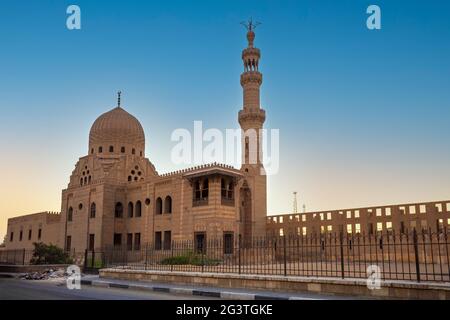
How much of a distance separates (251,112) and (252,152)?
12.2 ft

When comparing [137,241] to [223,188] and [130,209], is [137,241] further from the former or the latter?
[223,188]

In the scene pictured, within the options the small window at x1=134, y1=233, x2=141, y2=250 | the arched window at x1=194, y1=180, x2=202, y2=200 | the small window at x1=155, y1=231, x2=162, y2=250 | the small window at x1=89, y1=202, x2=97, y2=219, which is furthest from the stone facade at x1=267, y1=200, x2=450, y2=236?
the small window at x1=89, y1=202, x2=97, y2=219

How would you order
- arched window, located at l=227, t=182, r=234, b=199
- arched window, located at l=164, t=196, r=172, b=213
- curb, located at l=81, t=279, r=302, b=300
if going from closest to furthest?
curb, located at l=81, t=279, r=302, b=300 < arched window, located at l=227, t=182, r=234, b=199 < arched window, located at l=164, t=196, r=172, b=213

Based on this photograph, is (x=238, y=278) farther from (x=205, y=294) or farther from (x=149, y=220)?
(x=149, y=220)

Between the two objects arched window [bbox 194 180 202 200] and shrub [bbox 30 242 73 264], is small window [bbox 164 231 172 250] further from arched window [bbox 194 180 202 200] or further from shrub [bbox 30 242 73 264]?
shrub [bbox 30 242 73 264]

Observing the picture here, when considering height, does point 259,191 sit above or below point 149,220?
above

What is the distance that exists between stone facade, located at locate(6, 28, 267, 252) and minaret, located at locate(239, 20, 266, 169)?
94 millimetres

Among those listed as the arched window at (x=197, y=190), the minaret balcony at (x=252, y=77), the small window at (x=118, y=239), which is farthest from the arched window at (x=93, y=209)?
the minaret balcony at (x=252, y=77)

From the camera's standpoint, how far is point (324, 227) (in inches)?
1534

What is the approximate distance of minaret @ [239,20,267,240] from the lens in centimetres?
3562
